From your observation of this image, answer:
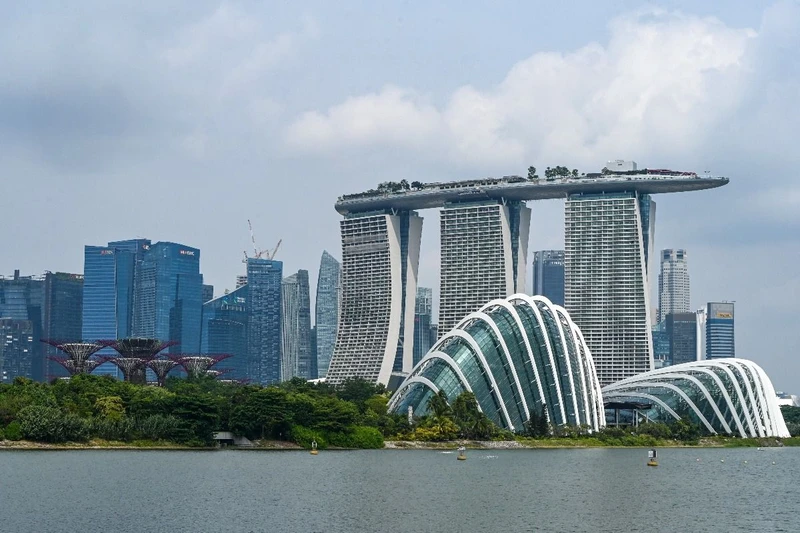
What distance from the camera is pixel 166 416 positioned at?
131 m

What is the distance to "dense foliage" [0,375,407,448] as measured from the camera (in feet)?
410

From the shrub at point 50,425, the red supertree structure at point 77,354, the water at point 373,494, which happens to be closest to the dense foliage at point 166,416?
the shrub at point 50,425

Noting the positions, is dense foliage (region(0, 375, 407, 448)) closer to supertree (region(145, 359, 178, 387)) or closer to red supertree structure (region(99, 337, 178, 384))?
supertree (region(145, 359, 178, 387))

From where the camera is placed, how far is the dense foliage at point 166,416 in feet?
410

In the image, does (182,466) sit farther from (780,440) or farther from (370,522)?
(780,440)

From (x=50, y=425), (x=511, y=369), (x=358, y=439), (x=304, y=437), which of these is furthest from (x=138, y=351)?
(x=50, y=425)

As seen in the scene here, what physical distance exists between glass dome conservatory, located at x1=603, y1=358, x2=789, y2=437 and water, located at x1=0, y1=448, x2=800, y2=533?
55703 mm

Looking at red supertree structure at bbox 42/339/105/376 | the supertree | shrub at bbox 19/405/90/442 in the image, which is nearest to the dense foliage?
shrub at bbox 19/405/90/442

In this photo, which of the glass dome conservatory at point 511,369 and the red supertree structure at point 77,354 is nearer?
the glass dome conservatory at point 511,369

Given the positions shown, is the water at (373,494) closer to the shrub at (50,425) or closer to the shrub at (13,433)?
the shrub at (50,425)

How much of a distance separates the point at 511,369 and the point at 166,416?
45.2 metres

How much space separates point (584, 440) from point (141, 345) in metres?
68.4

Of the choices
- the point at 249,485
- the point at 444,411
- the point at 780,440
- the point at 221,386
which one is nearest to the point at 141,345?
the point at 221,386

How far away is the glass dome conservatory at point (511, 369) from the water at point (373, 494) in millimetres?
30505
